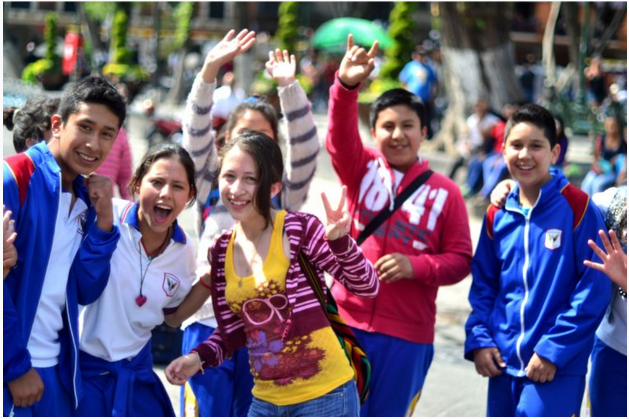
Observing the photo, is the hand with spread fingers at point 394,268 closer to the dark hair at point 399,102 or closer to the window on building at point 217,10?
the dark hair at point 399,102

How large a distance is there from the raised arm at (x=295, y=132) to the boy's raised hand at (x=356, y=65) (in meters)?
0.28

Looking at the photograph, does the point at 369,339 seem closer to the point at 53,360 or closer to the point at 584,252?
the point at 584,252

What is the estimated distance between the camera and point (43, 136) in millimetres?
4125

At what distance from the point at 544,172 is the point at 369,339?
1.05 meters

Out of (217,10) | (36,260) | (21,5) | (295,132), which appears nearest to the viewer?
(36,260)

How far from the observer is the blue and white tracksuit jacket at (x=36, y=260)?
299cm

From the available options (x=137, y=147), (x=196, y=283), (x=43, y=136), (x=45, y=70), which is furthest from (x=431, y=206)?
(x=45, y=70)

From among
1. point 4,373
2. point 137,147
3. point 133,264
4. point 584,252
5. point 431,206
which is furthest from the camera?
point 137,147

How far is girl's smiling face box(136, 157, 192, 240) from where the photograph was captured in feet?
11.7

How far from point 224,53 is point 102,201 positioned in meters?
1.04

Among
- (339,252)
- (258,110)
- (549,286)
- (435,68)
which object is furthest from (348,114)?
(435,68)

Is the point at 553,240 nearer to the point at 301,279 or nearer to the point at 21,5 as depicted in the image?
the point at 301,279

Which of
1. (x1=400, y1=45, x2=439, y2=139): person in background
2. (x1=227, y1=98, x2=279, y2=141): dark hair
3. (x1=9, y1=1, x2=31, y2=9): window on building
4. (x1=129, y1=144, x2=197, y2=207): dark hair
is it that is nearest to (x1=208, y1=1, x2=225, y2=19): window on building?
(x1=9, y1=1, x2=31, y2=9): window on building

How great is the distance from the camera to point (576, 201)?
387 centimetres
